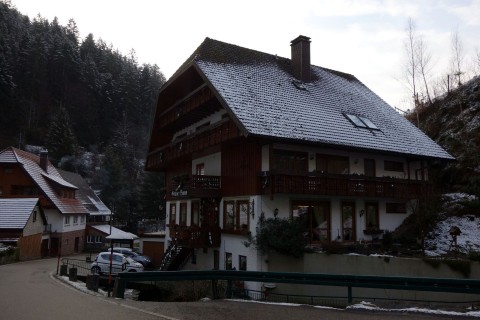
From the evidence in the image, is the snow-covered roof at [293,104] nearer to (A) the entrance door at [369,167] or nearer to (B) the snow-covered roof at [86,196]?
(A) the entrance door at [369,167]

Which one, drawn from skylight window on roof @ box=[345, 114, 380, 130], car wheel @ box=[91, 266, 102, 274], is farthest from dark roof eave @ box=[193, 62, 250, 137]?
car wheel @ box=[91, 266, 102, 274]

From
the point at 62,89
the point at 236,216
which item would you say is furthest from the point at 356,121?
the point at 62,89

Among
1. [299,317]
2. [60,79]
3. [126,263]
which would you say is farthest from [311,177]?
[60,79]

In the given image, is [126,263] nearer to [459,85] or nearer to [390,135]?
[390,135]

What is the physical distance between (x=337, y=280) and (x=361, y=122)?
16560 millimetres

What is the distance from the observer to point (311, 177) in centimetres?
2091

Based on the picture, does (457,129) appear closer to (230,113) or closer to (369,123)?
(369,123)

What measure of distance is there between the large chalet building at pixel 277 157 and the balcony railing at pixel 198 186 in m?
0.06

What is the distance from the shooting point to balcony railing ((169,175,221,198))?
75.8ft

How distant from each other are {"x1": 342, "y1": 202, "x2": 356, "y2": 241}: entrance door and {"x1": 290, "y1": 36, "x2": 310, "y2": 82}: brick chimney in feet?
30.0

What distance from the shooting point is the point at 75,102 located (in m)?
104

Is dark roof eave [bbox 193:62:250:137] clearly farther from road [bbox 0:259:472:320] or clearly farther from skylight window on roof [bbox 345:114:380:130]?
road [bbox 0:259:472:320]

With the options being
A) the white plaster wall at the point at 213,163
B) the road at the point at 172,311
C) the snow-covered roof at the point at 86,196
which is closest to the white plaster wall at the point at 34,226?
the snow-covered roof at the point at 86,196

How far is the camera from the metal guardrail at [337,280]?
9398 millimetres
